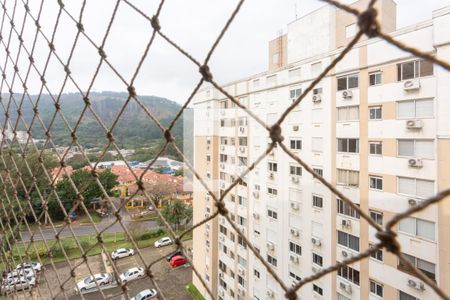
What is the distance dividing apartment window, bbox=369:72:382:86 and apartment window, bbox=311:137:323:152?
0.80m

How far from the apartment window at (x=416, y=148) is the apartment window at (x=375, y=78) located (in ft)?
1.98

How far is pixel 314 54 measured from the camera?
3.67 meters

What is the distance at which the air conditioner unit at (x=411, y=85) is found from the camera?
2503mm

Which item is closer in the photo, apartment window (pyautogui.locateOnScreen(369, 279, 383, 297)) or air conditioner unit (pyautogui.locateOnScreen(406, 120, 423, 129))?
air conditioner unit (pyautogui.locateOnScreen(406, 120, 423, 129))

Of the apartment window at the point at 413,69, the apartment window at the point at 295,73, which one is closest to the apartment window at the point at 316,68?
the apartment window at the point at 295,73

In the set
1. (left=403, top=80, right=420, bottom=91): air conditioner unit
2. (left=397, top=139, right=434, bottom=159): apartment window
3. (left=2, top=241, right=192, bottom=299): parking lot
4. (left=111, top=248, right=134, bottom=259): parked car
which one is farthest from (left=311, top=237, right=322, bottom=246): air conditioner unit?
(left=111, top=248, right=134, bottom=259): parked car

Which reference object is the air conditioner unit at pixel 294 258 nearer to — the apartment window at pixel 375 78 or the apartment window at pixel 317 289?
the apartment window at pixel 317 289

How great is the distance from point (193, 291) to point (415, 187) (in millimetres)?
4973

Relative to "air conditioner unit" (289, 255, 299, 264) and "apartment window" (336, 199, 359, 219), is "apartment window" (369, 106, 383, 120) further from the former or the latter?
"air conditioner unit" (289, 255, 299, 264)

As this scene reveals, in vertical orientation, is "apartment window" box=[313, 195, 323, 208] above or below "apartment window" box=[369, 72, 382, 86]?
below

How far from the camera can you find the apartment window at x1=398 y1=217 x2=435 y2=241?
2510 mm

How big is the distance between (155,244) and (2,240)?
23.3 ft

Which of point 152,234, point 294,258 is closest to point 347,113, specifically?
point 294,258

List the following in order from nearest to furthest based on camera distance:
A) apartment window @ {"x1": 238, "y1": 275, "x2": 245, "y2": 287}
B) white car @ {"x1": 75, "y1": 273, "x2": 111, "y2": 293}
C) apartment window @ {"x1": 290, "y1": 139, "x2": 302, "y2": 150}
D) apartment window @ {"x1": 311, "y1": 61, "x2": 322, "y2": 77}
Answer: apartment window @ {"x1": 311, "y1": 61, "x2": 322, "y2": 77}, apartment window @ {"x1": 290, "y1": 139, "x2": 302, "y2": 150}, apartment window @ {"x1": 238, "y1": 275, "x2": 245, "y2": 287}, white car @ {"x1": 75, "y1": 273, "x2": 111, "y2": 293}
